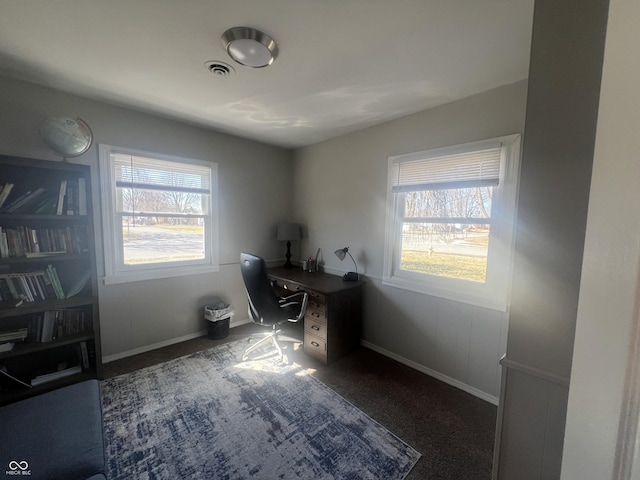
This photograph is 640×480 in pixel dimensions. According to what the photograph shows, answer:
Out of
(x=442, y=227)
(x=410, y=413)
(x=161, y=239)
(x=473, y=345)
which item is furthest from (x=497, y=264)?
(x=161, y=239)

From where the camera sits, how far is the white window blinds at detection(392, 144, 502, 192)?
2.00 m

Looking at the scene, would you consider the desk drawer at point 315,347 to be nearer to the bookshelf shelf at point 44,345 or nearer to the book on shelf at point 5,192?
the bookshelf shelf at point 44,345

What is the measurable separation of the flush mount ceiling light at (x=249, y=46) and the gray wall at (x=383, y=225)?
4.89 ft

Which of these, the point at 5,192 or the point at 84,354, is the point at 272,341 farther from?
the point at 5,192

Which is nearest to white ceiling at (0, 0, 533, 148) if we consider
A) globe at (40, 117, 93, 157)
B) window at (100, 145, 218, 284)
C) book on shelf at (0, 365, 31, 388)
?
globe at (40, 117, 93, 157)

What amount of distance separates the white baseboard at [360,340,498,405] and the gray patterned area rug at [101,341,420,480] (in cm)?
86

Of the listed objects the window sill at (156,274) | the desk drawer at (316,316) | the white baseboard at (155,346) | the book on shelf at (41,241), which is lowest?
the white baseboard at (155,346)

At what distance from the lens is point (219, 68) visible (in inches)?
67.9

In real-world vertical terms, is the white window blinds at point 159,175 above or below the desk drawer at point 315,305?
above

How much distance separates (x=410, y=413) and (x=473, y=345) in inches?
30.4

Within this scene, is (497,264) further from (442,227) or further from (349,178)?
(349,178)

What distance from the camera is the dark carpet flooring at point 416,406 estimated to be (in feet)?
5.00

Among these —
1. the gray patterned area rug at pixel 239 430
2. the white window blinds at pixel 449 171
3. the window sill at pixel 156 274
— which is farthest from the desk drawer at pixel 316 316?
the white window blinds at pixel 449 171

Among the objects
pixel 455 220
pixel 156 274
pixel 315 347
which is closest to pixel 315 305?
pixel 315 347
